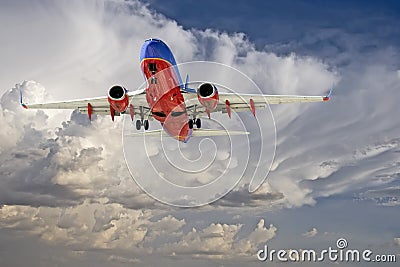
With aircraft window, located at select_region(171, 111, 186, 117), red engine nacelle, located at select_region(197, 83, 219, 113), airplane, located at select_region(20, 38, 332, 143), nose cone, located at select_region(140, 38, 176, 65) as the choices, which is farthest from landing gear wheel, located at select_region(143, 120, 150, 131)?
red engine nacelle, located at select_region(197, 83, 219, 113)

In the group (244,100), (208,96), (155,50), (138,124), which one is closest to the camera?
(155,50)

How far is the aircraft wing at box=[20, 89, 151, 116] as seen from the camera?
60841mm

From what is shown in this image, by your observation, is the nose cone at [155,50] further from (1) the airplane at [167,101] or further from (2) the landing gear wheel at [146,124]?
(2) the landing gear wheel at [146,124]

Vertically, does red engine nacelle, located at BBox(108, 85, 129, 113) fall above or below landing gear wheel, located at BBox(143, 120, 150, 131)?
below

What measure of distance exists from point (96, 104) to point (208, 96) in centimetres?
1541

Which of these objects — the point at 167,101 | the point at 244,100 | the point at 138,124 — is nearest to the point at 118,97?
the point at 167,101

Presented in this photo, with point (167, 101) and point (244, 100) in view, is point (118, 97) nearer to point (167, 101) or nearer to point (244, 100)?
point (167, 101)

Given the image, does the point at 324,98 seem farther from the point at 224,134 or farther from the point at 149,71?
the point at 149,71

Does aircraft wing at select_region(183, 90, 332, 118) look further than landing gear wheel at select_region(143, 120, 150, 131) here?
No

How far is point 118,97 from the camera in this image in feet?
192

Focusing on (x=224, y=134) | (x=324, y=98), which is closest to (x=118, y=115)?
(x=224, y=134)

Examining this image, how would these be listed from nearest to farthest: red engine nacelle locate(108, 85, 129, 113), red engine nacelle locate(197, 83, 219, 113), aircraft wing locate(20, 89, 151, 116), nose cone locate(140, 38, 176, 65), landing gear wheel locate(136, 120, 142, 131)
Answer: nose cone locate(140, 38, 176, 65), red engine nacelle locate(197, 83, 219, 113), red engine nacelle locate(108, 85, 129, 113), aircraft wing locate(20, 89, 151, 116), landing gear wheel locate(136, 120, 142, 131)

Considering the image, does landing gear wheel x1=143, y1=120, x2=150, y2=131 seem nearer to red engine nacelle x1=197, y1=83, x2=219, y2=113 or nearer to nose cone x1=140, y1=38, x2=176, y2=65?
nose cone x1=140, y1=38, x2=176, y2=65

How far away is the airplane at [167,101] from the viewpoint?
56.4m
